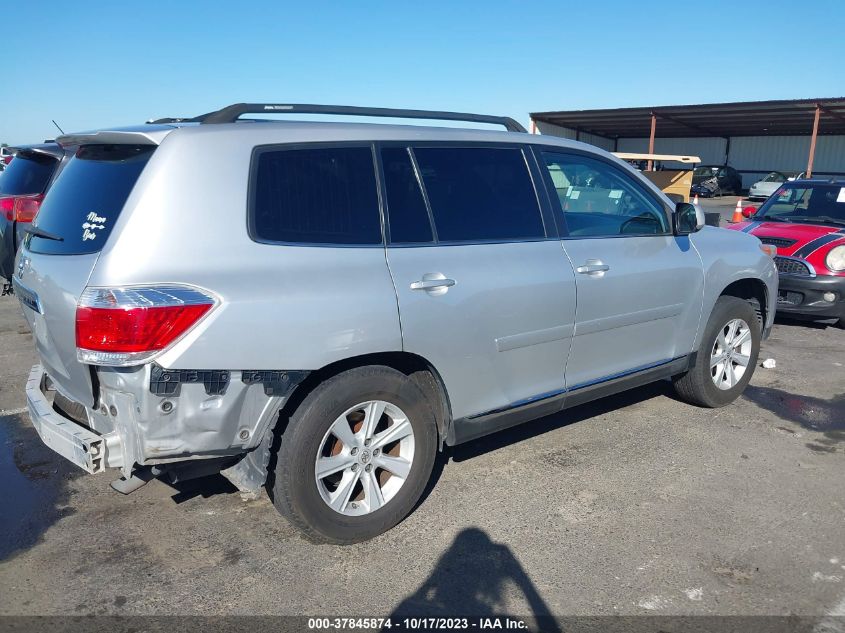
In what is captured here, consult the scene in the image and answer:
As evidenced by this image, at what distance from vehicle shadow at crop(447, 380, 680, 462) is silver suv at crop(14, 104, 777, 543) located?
2.14 feet

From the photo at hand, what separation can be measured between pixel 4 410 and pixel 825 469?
5481mm

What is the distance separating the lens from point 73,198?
3174mm

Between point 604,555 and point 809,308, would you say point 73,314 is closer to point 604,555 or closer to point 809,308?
point 604,555

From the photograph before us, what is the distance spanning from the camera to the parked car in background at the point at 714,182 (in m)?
31.0

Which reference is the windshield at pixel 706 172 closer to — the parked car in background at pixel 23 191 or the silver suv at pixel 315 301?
the parked car in background at pixel 23 191

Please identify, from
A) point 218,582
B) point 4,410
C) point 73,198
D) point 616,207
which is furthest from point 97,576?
point 616,207

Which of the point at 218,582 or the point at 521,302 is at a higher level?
the point at 521,302

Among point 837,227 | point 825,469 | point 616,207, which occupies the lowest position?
point 825,469

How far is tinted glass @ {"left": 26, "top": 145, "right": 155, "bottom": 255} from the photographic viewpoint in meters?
2.86

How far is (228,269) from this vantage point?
2.74 meters

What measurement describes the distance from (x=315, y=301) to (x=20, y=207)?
530 cm

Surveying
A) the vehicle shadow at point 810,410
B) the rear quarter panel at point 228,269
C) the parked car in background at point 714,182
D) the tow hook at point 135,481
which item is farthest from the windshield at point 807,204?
the parked car in background at point 714,182

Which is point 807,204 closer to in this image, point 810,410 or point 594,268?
point 810,410

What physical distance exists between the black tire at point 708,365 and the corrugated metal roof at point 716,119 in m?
23.6
